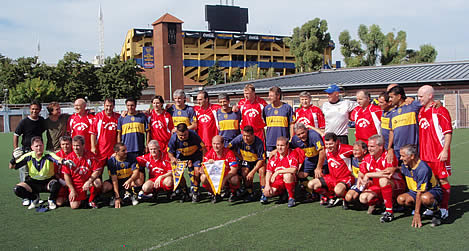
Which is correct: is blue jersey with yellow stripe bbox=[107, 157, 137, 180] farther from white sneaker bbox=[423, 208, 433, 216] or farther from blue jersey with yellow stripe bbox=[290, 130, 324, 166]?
white sneaker bbox=[423, 208, 433, 216]

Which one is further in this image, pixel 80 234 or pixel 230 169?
pixel 230 169

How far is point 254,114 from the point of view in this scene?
23.4 feet

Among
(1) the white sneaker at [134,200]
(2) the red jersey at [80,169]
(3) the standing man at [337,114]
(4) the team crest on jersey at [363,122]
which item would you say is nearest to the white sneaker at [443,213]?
(4) the team crest on jersey at [363,122]

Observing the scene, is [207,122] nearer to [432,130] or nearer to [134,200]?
[134,200]

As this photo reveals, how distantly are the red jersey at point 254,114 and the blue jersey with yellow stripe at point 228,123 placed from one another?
0.13m

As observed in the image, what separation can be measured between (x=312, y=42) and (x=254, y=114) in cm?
3748

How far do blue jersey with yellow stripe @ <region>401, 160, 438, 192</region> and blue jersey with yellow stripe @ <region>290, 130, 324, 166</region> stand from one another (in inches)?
61.0

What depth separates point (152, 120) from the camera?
23.6 ft

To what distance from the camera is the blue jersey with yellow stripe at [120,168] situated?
21.1 feet

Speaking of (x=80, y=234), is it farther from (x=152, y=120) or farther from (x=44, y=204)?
(x=152, y=120)

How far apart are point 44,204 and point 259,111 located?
12.5 ft

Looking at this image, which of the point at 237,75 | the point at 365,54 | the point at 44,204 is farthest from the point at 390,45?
the point at 44,204

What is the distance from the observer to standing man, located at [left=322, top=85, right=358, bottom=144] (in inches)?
269

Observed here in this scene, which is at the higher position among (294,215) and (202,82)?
(202,82)
